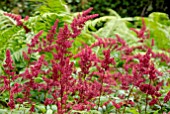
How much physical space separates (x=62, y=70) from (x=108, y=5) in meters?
7.16

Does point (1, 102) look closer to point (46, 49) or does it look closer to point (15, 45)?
point (46, 49)

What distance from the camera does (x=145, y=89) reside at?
7.57ft

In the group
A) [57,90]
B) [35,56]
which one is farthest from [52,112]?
[35,56]

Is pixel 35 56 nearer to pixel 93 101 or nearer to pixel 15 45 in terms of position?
pixel 15 45

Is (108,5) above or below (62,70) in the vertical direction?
below

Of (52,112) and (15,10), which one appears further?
(15,10)

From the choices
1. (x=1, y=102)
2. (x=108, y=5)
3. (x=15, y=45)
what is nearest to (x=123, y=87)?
(x=1, y=102)

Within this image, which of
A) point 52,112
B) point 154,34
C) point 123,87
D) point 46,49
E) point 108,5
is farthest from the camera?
point 108,5

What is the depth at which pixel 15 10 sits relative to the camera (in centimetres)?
627

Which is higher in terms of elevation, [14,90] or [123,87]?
[14,90]

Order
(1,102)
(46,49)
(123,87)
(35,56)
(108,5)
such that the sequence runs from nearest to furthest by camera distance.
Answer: (1,102) → (123,87) → (46,49) → (35,56) → (108,5)

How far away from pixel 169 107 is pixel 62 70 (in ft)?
2.84

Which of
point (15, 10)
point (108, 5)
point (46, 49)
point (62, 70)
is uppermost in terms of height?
point (62, 70)

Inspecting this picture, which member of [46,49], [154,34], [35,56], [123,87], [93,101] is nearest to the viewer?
[93,101]
